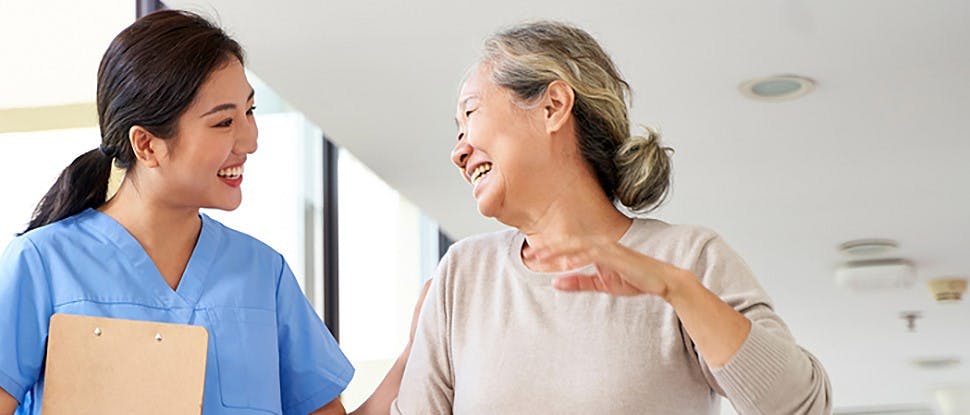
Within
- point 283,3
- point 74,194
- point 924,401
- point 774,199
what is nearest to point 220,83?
point 74,194

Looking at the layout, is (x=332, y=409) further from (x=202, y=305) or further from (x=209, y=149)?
(x=209, y=149)

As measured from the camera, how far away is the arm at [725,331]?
1.31m

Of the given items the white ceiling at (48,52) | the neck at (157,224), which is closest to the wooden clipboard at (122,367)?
the neck at (157,224)

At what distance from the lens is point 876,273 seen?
5.76m

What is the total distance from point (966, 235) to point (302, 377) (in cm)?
402

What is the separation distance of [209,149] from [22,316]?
313 mm

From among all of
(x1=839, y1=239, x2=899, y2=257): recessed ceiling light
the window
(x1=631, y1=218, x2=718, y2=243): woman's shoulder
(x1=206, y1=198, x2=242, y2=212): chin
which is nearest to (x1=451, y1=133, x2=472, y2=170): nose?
(x1=631, y1=218, x2=718, y2=243): woman's shoulder

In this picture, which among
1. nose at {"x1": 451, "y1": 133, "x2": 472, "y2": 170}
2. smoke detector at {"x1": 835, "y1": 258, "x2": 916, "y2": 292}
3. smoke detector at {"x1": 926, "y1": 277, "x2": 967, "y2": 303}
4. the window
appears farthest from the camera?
smoke detector at {"x1": 926, "y1": 277, "x2": 967, "y2": 303}

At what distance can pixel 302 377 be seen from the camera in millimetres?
1895

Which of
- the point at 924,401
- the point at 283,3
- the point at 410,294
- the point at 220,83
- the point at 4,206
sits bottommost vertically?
the point at 924,401

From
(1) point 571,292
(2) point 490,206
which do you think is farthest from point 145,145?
(1) point 571,292

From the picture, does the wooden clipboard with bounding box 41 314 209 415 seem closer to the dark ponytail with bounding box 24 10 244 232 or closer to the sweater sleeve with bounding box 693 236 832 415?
the dark ponytail with bounding box 24 10 244 232

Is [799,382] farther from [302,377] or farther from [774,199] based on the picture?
[774,199]

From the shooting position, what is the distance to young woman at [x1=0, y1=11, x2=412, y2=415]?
1.72 meters
